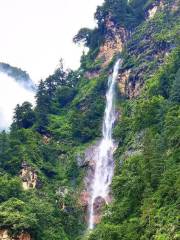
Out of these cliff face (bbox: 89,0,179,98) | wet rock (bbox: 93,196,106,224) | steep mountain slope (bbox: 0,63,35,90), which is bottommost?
wet rock (bbox: 93,196,106,224)

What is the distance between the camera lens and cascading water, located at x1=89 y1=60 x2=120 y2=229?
59.2 metres

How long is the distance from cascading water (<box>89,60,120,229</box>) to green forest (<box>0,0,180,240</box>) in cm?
96

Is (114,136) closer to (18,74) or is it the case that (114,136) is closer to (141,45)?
(141,45)

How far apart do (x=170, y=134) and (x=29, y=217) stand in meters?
14.1

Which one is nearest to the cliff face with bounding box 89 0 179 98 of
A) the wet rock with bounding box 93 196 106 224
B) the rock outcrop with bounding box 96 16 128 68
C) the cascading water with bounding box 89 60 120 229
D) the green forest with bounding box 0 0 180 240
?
the rock outcrop with bounding box 96 16 128 68

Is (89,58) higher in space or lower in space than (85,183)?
higher

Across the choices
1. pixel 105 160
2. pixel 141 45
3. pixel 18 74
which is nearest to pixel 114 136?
pixel 105 160

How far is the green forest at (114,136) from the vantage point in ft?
137

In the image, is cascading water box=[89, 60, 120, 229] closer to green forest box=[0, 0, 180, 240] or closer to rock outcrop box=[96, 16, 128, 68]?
green forest box=[0, 0, 180, 240]

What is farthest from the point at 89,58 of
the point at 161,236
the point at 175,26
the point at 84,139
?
the point at 161,236

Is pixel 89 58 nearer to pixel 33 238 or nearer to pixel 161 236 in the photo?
pixel 33 238

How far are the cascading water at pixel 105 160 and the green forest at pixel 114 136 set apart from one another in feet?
3.14

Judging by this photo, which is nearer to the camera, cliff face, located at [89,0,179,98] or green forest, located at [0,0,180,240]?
green forest, located at [0,0,180,240]

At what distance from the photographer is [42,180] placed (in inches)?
2327
